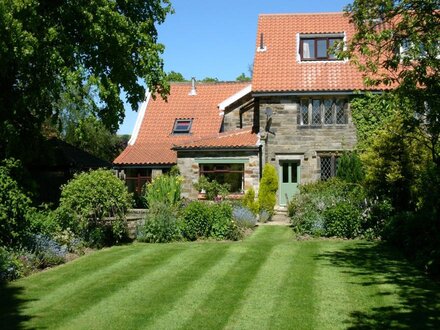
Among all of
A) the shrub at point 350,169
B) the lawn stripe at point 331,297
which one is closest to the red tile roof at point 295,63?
the shrub at point 350,169

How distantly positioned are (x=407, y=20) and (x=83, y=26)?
34.1 ft

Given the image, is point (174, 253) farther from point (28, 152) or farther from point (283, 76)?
point (283, 76)

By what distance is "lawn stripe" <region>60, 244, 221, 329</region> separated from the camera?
341 inches

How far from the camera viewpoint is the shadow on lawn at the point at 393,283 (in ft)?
27.4

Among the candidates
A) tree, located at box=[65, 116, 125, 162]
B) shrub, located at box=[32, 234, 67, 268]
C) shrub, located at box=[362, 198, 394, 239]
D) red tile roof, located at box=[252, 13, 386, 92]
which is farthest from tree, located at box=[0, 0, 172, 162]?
tree, located at box=[65, 116, 125, 162]

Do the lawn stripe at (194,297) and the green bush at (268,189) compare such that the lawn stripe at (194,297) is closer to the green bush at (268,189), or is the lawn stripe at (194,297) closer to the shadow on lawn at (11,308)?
the shadow on lawn at (11,308)

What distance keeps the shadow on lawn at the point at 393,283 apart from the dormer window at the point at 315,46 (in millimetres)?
13817

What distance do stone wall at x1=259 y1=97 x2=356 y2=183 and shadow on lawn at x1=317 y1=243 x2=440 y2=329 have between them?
10038 mm

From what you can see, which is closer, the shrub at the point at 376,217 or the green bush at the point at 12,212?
the green bush at the point at 12,212

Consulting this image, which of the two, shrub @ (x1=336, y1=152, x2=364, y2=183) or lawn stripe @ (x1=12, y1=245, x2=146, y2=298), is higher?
shrub @ (x1=336, y1=152, x2=364, y2=183)

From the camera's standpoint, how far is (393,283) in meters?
10.8

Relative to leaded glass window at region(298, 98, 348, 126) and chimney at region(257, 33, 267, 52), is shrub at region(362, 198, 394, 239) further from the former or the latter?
chimney at region(257, 33, 267, 52)

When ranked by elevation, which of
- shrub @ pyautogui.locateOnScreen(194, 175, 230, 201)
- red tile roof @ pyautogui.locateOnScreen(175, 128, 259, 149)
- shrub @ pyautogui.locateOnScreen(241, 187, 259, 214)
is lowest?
shrub @ pyautogui.locateOnScreen(241, 187, 259, 214)

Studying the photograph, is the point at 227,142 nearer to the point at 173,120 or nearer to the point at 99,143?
the point at 173,120
